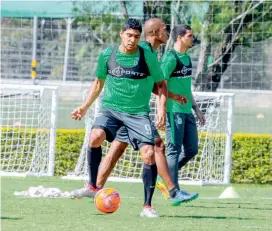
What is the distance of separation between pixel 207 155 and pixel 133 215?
675 centimetres

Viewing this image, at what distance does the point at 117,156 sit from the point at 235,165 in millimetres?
6472

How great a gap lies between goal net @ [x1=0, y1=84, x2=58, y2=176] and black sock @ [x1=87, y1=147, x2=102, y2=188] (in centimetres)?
557

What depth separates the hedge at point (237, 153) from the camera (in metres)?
16.0

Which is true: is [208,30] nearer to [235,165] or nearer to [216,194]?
[235,165]

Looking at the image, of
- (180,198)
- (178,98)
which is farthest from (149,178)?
(178,98)

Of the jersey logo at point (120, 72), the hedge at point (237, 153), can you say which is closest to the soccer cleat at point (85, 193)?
the jersey logo at point (120, 72)

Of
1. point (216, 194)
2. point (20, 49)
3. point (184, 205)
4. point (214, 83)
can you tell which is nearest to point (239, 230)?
point (184, 205)

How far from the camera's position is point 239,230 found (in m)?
8.02

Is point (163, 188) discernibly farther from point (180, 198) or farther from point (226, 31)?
point (226, 31)

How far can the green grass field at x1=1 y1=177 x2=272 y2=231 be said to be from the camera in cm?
805

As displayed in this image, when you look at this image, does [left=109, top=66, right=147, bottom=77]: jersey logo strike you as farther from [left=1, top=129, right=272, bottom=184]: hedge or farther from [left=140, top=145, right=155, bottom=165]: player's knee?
[left=1, top=129, right=272, bottom=184]: hedge

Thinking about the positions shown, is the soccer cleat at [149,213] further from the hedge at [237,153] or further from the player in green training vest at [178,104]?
the hedge at [237,153]

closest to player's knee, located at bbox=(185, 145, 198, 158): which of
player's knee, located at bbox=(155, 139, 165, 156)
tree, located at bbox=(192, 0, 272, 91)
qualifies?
player's knee, located at bbox=(155, 139, 165, 156)

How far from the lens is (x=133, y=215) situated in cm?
922
